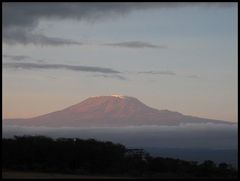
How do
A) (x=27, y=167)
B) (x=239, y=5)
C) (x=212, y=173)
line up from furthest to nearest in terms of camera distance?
(x=27, y=167)
(x=212, y=173)
(x=239, y=5)

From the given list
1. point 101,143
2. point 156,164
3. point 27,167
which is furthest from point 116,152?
point 27,167

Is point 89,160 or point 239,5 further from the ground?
point 239,5

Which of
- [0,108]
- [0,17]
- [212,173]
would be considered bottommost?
[212,173]

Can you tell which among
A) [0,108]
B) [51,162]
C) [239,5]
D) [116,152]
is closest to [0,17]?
[0,108]

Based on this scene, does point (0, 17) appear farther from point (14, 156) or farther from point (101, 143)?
point (101, 143)

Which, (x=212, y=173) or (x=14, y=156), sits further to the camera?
(x=14, y=156)

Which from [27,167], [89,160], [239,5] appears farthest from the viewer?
[89,160]
